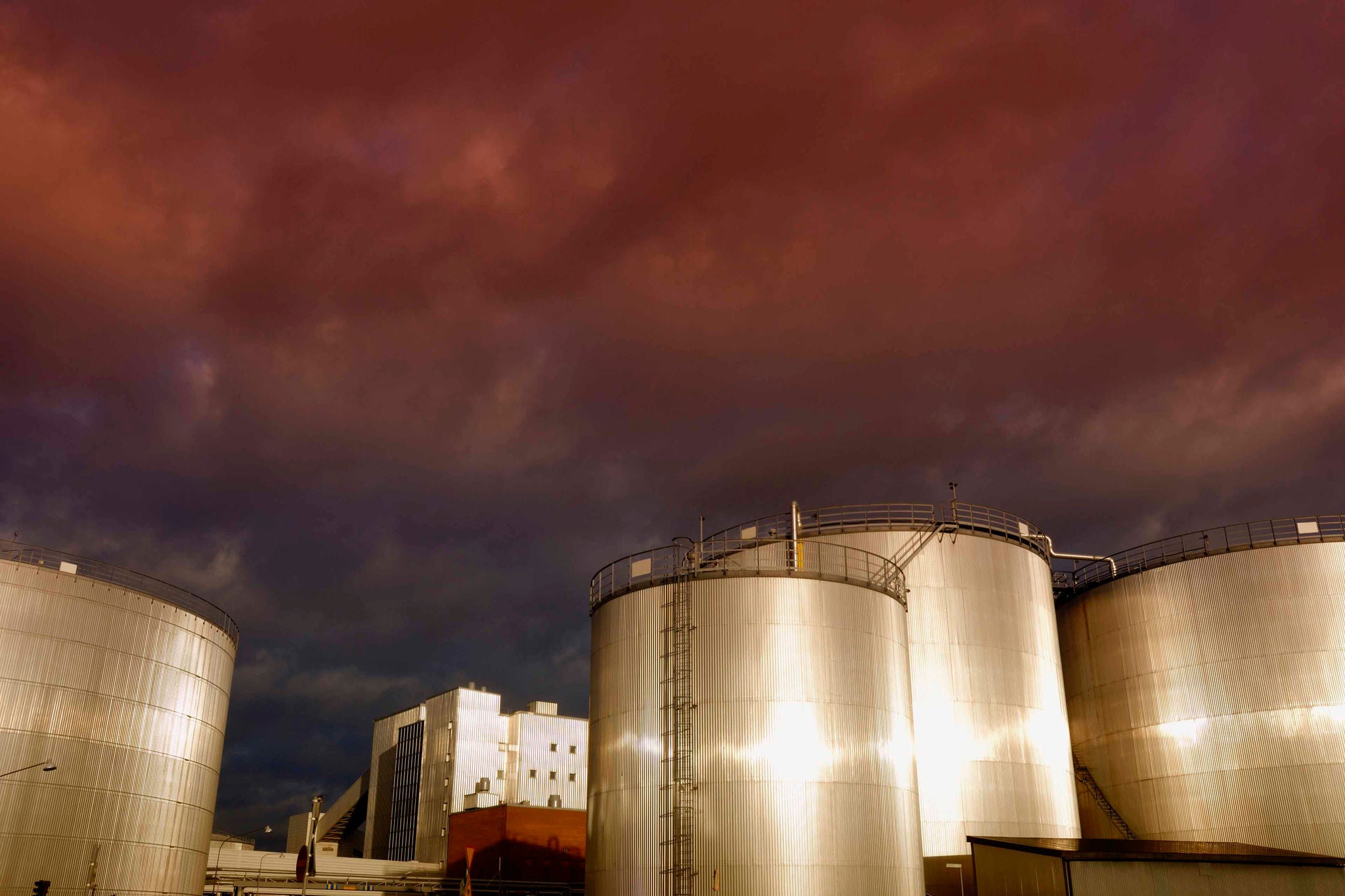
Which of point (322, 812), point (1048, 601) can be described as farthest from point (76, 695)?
point (322, 812)

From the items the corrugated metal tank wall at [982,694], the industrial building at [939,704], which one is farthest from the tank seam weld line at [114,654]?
the corrugated metal tank wall at [982,694]

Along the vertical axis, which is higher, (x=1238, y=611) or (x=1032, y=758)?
(x=1238, y=611)

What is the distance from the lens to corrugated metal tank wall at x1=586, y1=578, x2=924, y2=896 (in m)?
38.6

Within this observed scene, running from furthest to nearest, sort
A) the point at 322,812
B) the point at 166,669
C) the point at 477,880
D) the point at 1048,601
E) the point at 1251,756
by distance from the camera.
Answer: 1. the point at 322,812
2. the point at 477,880
3. the point at 1048,601
4. the point at 1251,756
5. the point at 166,669

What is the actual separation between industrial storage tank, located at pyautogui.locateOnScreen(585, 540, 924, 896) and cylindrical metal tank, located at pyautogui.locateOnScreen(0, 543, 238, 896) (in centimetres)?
1721

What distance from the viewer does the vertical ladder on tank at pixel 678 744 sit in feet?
128

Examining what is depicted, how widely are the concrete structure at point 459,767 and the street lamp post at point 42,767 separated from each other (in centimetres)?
4862

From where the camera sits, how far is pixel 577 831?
80750 mm

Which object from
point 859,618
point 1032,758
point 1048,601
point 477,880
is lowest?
point 477,880

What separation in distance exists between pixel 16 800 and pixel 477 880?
4010 cm

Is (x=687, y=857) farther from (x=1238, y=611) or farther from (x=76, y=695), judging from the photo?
(x=1238, y=611)

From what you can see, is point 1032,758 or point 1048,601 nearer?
point 1032,758

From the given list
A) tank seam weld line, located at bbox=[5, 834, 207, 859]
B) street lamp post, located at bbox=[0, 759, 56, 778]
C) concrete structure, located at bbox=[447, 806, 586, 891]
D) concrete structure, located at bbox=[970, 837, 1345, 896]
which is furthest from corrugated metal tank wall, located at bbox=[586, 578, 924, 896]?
concrete structure, located at bbox=[447, 806, 586, 891]

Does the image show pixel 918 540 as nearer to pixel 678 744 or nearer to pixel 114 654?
pixel 678 744
